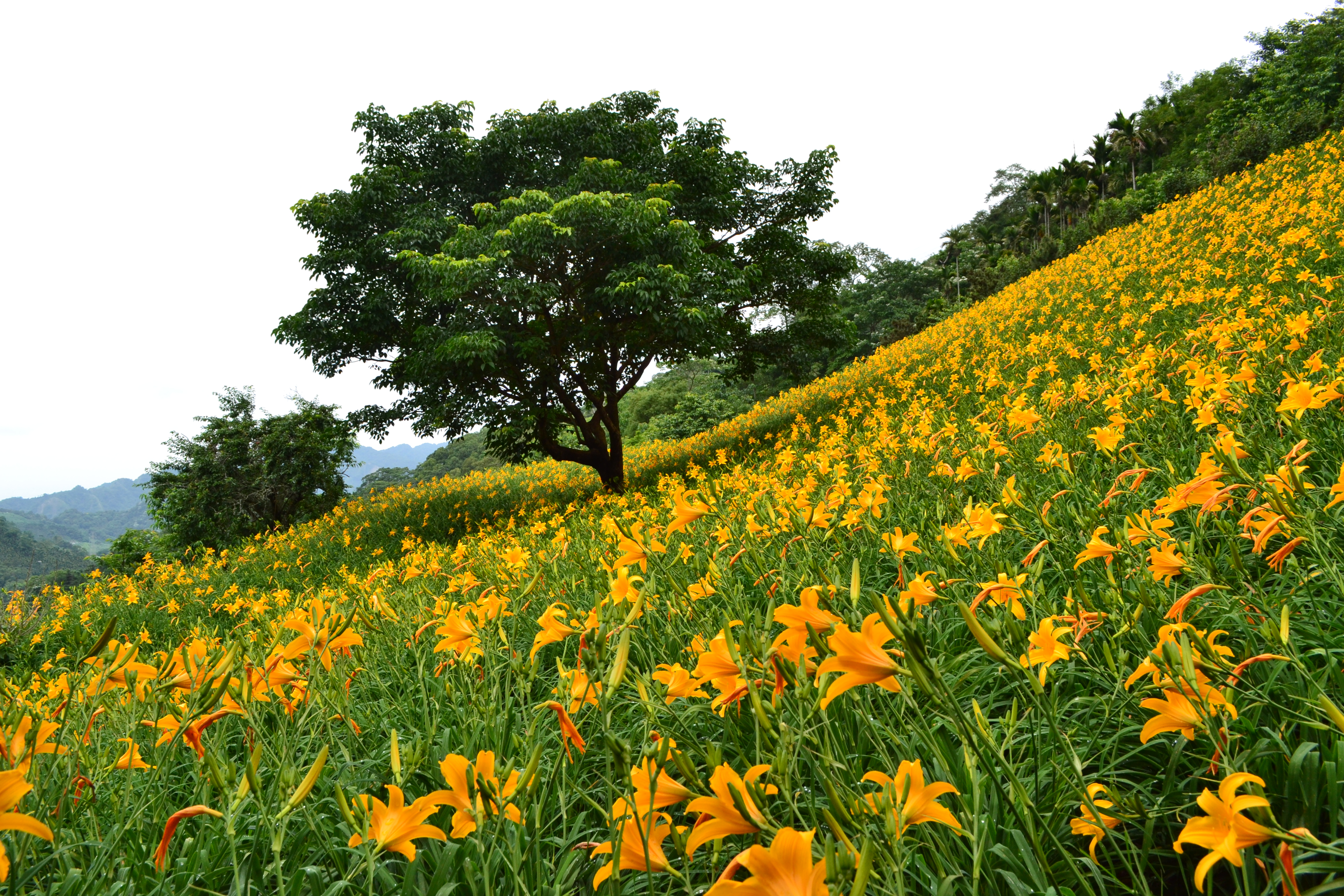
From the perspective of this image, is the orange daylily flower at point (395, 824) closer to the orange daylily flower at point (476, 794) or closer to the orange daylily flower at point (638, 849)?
the orange daylily flower at point (476, 794)

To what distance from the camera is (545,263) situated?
7.02m

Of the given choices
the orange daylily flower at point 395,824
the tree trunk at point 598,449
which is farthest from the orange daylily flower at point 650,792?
the tree trunk at point 598,449

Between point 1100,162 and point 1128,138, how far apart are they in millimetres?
1637

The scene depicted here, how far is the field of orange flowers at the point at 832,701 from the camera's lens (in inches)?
27.7

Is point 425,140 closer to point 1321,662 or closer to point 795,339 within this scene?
point 795,339

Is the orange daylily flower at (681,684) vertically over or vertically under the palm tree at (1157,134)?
under

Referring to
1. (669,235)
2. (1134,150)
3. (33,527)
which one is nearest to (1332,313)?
(669,235)

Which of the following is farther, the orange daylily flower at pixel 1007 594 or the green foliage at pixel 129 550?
the green foliage at pixel 129 550

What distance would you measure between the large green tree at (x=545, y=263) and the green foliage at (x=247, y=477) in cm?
531

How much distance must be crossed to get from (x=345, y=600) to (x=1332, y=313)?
5629 millimetres

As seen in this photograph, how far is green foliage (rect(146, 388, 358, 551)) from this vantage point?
39.2ft

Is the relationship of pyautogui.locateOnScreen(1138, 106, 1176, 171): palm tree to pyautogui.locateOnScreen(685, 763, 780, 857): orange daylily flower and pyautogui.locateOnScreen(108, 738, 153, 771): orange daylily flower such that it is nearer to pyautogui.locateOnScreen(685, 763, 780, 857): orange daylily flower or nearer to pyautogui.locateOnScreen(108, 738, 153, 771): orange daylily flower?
pyautogui.locateOnScreen(685, 763, 780, 857): orange daylily flower

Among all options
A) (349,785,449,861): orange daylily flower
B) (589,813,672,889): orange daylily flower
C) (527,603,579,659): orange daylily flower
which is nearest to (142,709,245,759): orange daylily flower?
(349,785,449,861): orange daylily flower

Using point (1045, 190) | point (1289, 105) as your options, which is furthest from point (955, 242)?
point (1289, 105)
